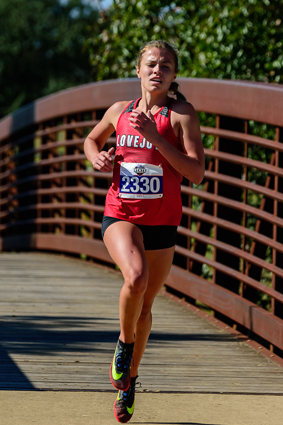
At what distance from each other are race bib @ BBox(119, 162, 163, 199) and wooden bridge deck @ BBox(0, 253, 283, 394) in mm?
1144

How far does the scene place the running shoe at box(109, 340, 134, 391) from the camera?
3.35 metres

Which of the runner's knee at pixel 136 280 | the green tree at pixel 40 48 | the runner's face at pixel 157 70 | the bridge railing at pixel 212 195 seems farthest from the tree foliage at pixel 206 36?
the green tree at pixel 40 48

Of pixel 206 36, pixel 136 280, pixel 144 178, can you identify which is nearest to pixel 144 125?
pixel 144 178

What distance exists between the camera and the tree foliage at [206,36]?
8.01 meters

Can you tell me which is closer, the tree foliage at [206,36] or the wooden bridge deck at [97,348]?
the wooden bridge deck at [97,348]

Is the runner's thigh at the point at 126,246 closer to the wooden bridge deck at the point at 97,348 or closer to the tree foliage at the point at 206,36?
the wooden bridge deck at the point at 97,348

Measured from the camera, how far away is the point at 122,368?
336 cm

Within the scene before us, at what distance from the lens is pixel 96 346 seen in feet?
16.0

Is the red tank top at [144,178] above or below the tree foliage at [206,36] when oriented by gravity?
below

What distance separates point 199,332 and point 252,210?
0.95 m

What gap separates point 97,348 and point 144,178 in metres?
1.71

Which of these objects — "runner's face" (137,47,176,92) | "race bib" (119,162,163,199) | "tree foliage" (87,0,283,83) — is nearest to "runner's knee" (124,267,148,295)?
"race bib" (119,162,163,199)

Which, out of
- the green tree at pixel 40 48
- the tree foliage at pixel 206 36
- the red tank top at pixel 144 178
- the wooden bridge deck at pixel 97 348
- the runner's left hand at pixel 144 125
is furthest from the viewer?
the green tree at pixel 40 48

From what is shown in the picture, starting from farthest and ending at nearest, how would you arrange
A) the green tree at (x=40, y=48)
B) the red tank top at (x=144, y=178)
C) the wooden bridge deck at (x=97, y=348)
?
the green tree at (x=40, y=48) < the wooden bridge deck at (x=97, y=348) < the red tank top at (x=144, y=178)
